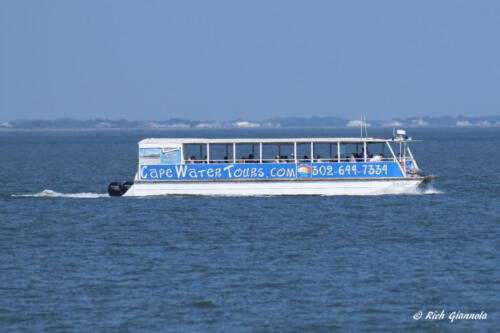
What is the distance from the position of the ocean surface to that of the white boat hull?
46cm

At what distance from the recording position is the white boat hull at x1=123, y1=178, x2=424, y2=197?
155 feet

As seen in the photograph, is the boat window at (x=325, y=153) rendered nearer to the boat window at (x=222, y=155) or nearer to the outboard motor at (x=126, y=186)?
the boat window at (x=222, y=155)

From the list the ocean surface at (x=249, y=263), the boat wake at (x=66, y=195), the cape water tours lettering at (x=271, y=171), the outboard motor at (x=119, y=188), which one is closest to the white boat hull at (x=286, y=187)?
the cape water tours lettering at (x=271, y=171)

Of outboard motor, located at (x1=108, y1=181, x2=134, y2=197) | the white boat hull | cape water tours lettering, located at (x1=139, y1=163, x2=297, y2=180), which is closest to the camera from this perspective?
cape water tours lettering, located at (x1=139, y1=163, x2=297, y2=180)

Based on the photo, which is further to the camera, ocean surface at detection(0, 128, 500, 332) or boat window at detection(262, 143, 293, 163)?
boat window at detection(262, 143, 293, 163)

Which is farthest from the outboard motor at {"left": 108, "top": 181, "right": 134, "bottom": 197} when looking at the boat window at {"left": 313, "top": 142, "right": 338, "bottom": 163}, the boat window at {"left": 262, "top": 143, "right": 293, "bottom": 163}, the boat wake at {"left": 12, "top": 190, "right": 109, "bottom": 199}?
the boat window at {"left": 313, "top": 142, "right": 338, "bottom": 163}

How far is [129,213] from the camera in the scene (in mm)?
44375

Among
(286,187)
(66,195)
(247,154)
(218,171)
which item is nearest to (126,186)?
(218,171)

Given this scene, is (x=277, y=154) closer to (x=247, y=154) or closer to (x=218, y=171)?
(x=247, y=154)

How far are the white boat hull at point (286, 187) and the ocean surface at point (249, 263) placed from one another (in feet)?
1.52

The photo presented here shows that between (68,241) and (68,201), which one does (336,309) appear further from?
(68,201)

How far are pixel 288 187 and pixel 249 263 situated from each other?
16.3m

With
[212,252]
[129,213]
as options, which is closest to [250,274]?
[212,252]

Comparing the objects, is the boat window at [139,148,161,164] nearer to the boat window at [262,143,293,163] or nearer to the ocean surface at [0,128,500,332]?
the ocean surface at [0,128,500,332]
